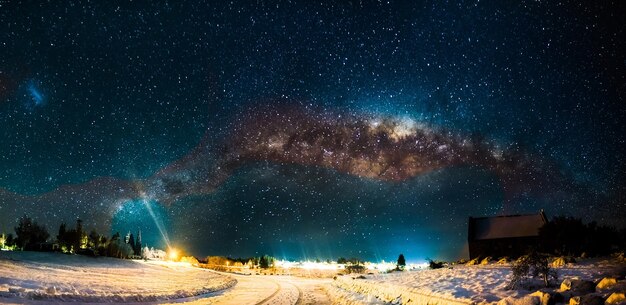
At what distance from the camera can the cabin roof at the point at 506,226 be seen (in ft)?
165

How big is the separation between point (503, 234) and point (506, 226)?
7.12 feet

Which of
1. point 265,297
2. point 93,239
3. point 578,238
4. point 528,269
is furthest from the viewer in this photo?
point 93,239

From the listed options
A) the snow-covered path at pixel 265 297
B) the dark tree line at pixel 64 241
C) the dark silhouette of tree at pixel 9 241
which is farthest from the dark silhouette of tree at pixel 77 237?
the snow-covered path at pixel 265 297

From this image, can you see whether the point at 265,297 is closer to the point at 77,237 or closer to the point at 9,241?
the point at 77,237

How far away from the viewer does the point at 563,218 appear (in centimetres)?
3778

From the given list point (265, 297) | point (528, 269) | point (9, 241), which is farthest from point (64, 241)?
point (528, 269)

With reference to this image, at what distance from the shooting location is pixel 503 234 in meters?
51.2

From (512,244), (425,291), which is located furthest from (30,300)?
(512,244)

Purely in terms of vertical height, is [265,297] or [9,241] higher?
[9,241]

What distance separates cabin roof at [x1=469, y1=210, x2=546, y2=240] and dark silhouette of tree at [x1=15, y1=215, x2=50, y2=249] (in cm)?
6332

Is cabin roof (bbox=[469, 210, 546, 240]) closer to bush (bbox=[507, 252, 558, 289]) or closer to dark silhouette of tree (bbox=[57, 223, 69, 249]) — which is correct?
bush (bbox=[507, 252, 558, 289])

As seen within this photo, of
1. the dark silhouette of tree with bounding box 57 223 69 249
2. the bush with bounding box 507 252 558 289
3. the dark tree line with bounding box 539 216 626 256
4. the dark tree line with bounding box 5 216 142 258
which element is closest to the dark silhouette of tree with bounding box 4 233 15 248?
the dark tree line with bounding box 5 216 142 258

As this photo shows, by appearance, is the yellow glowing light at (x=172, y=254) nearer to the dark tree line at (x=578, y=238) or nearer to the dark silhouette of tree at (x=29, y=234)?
the dark silhouette of tree at (x=29, y=234)

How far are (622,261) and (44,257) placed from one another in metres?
51.8
